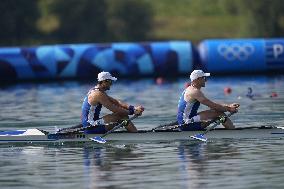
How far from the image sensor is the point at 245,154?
25703mm

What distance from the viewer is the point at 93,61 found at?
6694 cm

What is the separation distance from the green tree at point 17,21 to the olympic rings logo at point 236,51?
2860 centimetres

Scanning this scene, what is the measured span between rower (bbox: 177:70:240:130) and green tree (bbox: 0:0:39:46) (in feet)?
204

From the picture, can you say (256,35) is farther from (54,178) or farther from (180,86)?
(54,178)

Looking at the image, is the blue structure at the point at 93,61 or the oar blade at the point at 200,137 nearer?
the oar blade at the point at 200,137

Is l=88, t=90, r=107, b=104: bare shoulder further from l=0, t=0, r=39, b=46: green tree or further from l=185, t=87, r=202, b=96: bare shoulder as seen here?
l=0, t=0, r=39, b=46: green tree

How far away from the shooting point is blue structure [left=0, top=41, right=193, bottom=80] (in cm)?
6600

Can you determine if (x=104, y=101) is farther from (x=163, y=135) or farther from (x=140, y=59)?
(x=140, y=59)

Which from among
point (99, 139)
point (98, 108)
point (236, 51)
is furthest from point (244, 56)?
point (99, 139)

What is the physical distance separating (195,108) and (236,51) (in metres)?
38.6

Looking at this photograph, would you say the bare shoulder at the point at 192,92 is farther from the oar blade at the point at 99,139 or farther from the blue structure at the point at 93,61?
the blue structure at the point at 93,61

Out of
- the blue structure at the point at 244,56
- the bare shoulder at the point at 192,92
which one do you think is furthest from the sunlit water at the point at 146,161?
the blue structure at the point at 244,56

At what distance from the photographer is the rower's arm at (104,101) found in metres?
28.9

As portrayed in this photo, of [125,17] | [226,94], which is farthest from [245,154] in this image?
[125,17]
